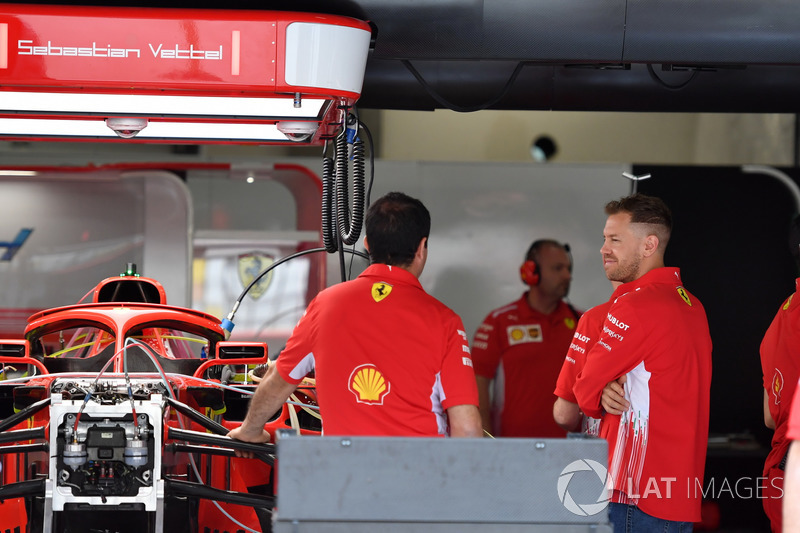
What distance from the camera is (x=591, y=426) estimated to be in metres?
3.48

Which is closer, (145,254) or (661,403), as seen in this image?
(661,403)

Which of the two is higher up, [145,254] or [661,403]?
→ [145,254]

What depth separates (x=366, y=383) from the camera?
2705 millimetres

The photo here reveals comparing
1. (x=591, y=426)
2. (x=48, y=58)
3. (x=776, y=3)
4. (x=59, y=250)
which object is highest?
(x=776, y=3)

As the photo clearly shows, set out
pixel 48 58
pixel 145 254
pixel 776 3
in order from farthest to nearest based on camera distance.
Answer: pixel 145 254 < pixel 776 3 < pixel 48 58

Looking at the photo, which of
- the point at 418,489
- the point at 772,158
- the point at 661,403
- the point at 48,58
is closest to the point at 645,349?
the point at 661,403

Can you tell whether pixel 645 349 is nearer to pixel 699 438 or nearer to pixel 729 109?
pixel 699 438

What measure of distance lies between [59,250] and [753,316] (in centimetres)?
438

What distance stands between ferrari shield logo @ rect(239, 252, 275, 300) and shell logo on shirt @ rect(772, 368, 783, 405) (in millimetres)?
3227

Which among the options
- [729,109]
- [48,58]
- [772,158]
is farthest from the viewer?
[772,158]

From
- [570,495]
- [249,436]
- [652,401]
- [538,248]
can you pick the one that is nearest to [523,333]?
[538,248]

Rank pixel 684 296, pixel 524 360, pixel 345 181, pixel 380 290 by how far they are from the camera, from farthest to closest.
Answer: pixel 524 360 < pixel 345 181 < pixel 684 296 < pixel 380 290

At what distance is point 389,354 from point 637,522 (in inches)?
40.0

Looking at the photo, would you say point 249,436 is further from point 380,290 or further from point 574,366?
point 574,366
